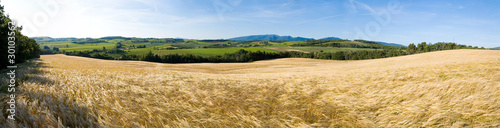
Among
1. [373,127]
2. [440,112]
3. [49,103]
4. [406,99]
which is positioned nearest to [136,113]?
[49,103]

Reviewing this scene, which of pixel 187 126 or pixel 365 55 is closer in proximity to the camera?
pixel 187 126

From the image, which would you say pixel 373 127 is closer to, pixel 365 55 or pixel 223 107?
pixel 223 107

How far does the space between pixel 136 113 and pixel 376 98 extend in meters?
4.91

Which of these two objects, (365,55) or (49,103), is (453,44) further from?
(49,103)

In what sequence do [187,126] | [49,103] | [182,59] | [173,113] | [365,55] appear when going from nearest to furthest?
[187,126]
[49,103]
[173,113]
[182,59]
[365,55]

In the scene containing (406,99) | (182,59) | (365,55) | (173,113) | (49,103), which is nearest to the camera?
(49,103)

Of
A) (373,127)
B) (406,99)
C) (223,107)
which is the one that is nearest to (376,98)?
(406,99)

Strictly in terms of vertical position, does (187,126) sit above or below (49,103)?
below

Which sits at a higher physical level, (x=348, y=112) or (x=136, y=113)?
(x=136, y=113)

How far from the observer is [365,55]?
88.8m

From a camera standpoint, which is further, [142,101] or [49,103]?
[142,101]

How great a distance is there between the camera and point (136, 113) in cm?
263

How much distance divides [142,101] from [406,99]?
18.2 ft

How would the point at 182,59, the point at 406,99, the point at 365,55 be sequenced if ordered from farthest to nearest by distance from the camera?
the point at 365,55, the point at 182,59, the point at 406,99
